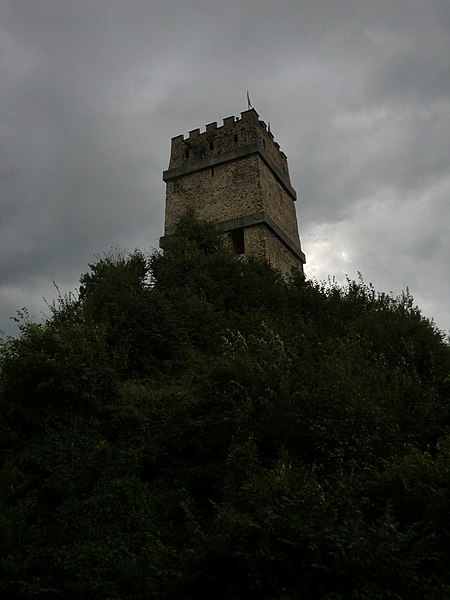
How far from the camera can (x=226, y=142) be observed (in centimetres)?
2423

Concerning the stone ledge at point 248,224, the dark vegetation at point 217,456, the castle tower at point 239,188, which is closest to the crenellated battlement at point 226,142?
the castle tower at point 239,188

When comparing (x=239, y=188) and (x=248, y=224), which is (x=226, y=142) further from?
(x=248, y=224)

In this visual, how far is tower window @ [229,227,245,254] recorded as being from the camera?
72.6 ft

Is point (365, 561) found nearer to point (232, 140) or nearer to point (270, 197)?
point (270, 197)

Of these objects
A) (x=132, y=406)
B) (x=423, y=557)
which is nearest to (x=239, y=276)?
(x=132, y=406)


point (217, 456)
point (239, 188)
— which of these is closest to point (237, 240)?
point (239, 188)

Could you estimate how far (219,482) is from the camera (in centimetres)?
813

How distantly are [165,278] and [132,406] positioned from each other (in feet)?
24.9

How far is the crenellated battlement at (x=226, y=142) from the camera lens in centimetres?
2377

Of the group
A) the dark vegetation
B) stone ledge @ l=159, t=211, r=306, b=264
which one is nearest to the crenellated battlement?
stone ledge @ l=159, t=211, r=306, b=264

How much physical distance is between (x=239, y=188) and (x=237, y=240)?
241 cm

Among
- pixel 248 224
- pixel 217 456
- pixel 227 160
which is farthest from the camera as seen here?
pixel 227 160

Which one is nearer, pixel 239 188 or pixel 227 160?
pixel 239 188

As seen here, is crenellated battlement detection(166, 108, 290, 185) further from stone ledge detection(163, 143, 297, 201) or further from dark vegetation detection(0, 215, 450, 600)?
dark vegetation detection(0, 215, 450, 600)
